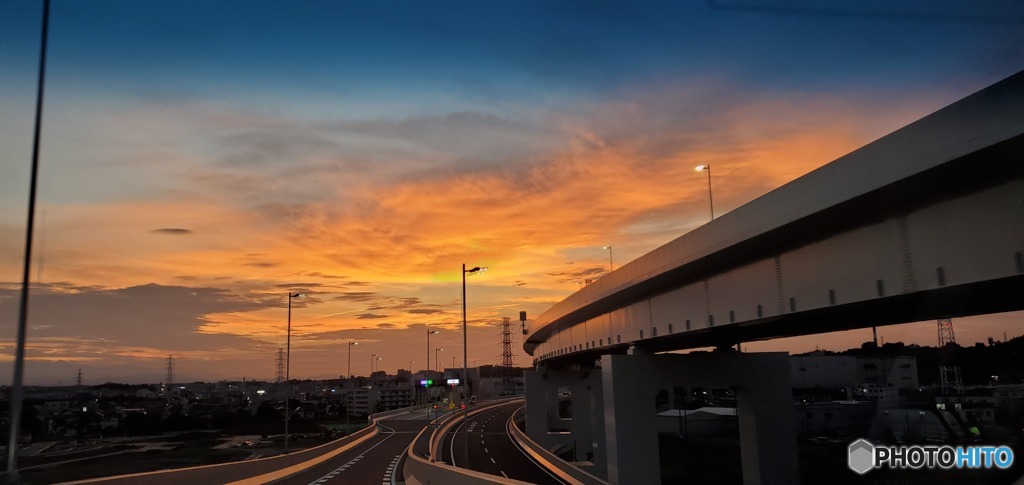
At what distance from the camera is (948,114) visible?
436 inches

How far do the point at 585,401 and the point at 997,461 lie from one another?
2929 inches

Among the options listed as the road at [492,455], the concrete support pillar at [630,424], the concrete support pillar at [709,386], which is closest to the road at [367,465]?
the road at [492,455]

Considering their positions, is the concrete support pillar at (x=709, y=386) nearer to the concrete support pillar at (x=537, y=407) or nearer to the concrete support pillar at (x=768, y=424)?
the concrete support pillar at (x=768, y=424)

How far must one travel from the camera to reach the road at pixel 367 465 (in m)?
34.5

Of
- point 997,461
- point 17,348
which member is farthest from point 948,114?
point 17,348

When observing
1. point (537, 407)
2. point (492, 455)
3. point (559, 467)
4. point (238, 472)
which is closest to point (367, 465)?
point (492, 455)

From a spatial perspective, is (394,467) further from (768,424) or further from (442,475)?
(768,424)

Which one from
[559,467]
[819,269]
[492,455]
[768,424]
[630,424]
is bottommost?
[492,455]

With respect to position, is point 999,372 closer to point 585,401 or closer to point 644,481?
point 585,401

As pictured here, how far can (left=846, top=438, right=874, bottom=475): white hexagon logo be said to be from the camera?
13.9 metres

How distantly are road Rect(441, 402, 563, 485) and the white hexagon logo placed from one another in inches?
841

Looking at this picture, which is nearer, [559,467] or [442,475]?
[442,475]

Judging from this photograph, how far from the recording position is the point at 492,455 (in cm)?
4950

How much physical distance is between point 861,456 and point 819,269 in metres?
5.15
